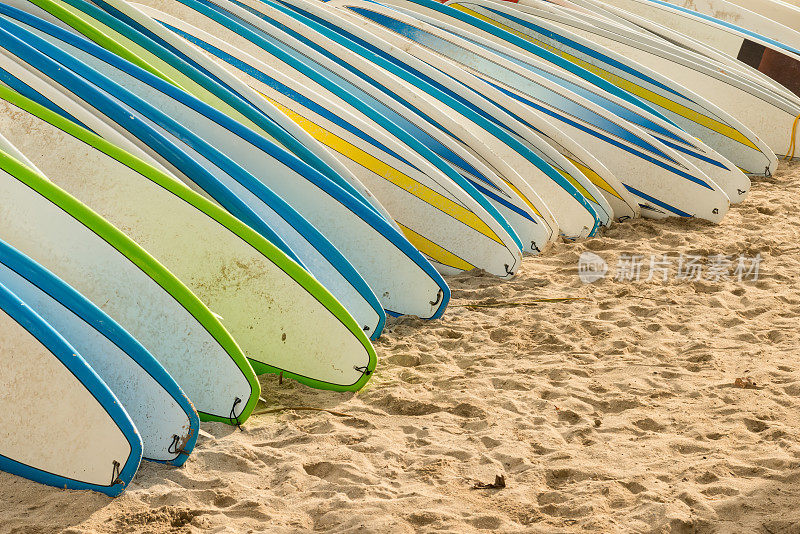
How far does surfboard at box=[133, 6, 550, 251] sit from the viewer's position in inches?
196

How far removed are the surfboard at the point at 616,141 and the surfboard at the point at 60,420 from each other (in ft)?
13.1

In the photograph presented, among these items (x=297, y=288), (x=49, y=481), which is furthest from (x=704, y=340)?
(x=49, y=481)

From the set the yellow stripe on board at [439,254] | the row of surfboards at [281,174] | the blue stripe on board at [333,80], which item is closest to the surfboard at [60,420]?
the row of surfboards at [281,174]

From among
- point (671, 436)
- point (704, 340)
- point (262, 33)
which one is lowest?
point (671, 436)

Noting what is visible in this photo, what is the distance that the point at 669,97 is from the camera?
6684mm

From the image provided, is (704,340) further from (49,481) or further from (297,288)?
(49,481)

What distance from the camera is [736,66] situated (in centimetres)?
755

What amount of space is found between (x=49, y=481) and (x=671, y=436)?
6.97ft

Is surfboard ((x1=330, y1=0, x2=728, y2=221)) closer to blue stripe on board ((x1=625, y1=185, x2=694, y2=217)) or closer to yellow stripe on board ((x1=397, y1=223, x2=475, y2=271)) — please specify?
blue stripe on board ((x1=625, y1=185, x2=694, y2=217))

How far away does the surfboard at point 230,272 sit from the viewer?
12.0 feet

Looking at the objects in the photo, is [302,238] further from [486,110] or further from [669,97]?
[669,97]

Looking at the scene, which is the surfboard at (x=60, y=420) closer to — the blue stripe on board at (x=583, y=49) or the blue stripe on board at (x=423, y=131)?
the blue stripe on board at (x=423, y=131)

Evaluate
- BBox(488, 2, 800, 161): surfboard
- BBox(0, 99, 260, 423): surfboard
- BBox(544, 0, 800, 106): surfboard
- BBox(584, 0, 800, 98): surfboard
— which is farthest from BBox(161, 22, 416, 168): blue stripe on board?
BBox(584, 0, 800, 98): surfboard

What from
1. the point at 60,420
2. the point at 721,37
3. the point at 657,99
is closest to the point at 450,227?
the point at 60,420
